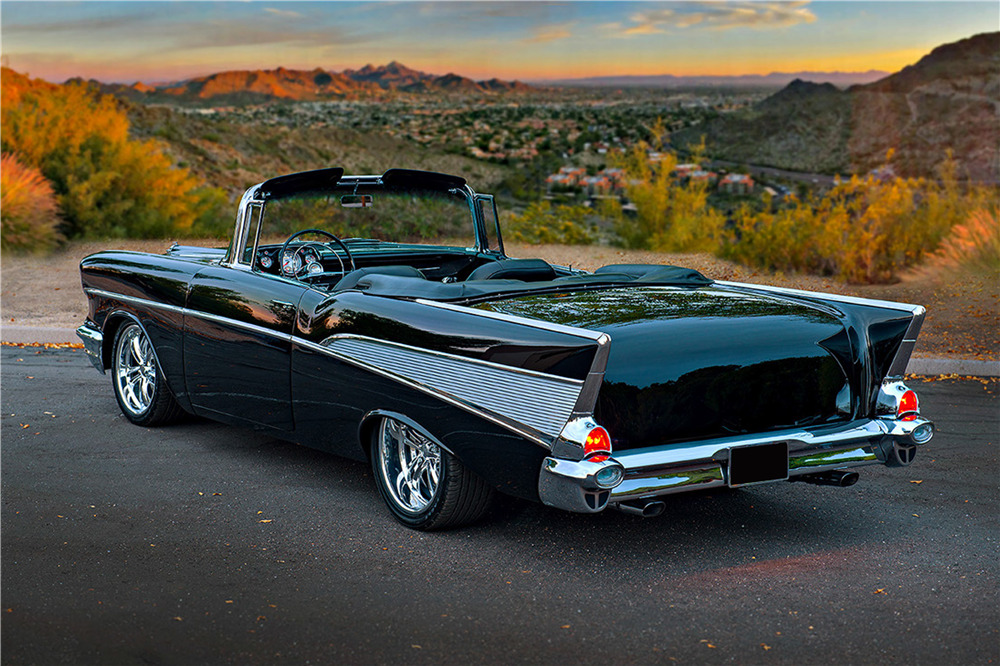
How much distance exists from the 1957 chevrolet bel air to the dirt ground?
5.21 meters

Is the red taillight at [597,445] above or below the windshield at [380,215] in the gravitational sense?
below

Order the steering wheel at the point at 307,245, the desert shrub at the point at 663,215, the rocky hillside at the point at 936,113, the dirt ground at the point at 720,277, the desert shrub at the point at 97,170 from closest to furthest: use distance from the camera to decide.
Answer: the steering wheel at the point at 307,245
the dirt ground at the point at 720,277
the desert shrub at the point at 97,170
the desert shrub at the point at 663,215
the rocky hillside at the point at 936,113

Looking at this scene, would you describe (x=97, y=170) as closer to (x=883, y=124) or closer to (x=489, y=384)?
(x=489, y=384)

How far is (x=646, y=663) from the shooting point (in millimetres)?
3426

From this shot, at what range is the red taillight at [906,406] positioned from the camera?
467 centimetres

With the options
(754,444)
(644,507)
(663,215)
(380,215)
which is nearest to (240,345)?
(380,215)

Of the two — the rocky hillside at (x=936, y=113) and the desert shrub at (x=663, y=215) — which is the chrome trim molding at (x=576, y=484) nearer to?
the desert shrub at (x=663, y=215)

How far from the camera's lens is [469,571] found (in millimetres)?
4285

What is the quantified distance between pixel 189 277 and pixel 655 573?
127 inches

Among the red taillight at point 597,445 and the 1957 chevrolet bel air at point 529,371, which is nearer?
the red taillight at point 597,445

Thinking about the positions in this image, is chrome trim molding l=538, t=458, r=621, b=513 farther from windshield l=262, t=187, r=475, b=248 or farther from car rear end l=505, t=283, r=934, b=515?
windshield l=262, t=187, r=475, b=248

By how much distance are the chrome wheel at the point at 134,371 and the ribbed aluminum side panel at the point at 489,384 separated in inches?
96.0

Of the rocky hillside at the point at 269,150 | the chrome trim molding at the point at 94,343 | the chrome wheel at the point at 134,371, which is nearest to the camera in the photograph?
the chrome wheel at the point at 134,371

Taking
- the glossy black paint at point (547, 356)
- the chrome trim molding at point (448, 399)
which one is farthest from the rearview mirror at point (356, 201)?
the chrome trim molding at point (448, 399)
